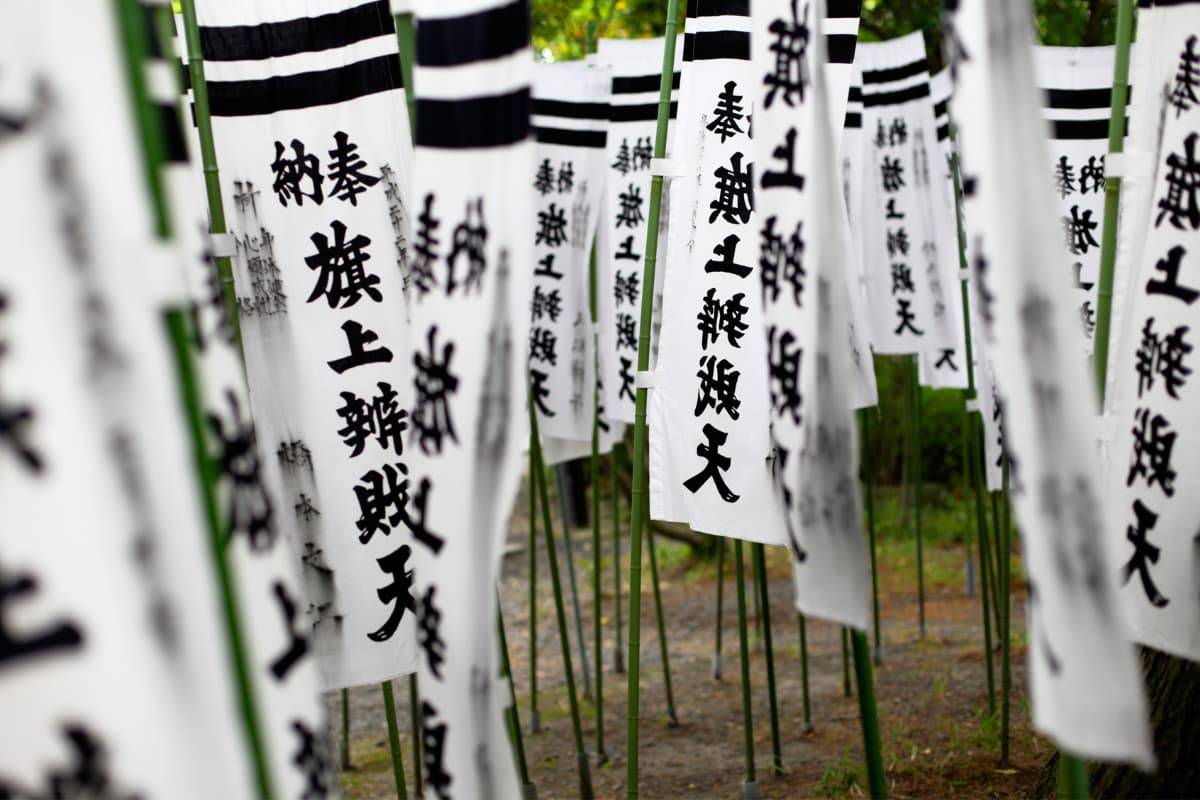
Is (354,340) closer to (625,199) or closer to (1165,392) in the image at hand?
(1165,392)

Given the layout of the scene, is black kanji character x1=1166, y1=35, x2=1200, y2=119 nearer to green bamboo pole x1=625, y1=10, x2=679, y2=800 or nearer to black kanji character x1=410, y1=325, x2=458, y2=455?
green bamboo pole x1=625, y1=10, x2=679, y2=800

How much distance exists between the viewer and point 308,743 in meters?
1.88

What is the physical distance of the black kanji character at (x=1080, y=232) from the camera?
5.69 meters

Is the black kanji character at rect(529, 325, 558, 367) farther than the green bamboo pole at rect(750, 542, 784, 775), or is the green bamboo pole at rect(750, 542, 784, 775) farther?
the black kanji character at rect(529, 325, 558, 367)

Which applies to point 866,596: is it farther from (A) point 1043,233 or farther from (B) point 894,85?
(B) point 894,85

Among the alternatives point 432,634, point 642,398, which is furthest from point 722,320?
point 432,634

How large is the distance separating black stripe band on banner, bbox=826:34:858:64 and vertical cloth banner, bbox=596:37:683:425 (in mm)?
2654

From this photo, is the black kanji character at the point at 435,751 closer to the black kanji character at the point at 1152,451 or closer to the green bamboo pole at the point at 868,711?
the green bamboo pole at the point at 868,711

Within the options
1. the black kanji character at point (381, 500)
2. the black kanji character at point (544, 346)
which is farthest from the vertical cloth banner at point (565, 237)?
the black kanji character at point (381, 500)

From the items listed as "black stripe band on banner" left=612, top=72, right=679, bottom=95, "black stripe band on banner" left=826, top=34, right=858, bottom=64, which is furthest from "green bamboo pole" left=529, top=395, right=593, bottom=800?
"black stripe band on banner" left=826, top=34, right=858, bottom=64

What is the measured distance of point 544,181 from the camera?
601 centimetres

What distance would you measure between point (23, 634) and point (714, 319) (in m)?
2.42

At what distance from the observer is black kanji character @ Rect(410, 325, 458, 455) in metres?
2.20

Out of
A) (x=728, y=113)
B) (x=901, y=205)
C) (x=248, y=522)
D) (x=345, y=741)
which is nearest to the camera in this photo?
(x=248, y=522)
